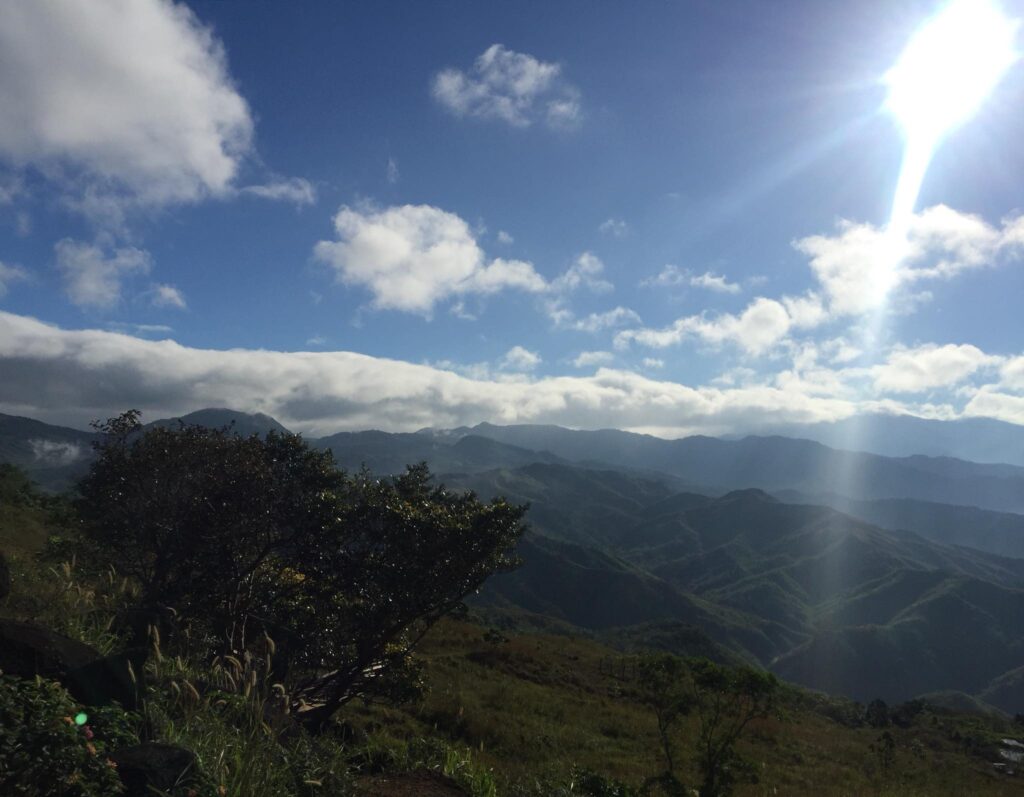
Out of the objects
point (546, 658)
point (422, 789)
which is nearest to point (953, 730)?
point (546, 658)

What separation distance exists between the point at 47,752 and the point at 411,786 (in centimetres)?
544

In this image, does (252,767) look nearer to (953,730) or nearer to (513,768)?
(513,768)

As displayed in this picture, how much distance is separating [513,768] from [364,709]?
594 cm

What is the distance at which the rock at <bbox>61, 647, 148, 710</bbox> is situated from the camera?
20.1 ft

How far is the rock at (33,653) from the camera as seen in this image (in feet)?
19.6

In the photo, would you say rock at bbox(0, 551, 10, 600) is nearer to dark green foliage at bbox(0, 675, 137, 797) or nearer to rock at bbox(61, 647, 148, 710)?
rock at bbox(61, 647, 148, 710)

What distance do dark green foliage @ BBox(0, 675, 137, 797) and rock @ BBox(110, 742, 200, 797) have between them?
0.47 feet

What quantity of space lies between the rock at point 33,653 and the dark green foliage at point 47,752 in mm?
1194

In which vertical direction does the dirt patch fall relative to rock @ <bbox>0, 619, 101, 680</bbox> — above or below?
below

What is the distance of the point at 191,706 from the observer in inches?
253

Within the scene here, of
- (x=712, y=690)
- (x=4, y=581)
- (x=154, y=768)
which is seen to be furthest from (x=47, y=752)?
(x=712, y=690)

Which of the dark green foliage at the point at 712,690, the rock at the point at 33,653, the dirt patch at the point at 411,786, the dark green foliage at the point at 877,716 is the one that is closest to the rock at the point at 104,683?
the rock at the point at 33,653

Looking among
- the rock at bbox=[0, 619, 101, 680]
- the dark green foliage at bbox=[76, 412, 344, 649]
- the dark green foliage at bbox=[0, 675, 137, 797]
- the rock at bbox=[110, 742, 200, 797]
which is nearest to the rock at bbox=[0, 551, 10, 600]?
the dark green foliage at bbox=[76, 412, 344, 649]

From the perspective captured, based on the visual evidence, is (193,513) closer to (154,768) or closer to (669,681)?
(154,768)
